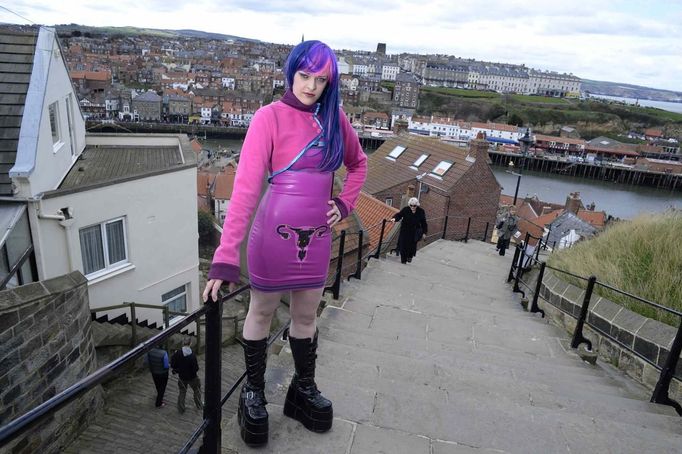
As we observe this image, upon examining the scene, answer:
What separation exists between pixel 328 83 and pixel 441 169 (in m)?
17.9

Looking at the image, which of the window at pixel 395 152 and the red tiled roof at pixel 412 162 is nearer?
the red tiled roof at pixel 412 162

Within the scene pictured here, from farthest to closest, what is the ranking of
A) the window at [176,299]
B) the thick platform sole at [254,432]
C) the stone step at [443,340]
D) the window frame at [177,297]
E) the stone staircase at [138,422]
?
the window at [176,299], the window frame at [177,297], the stone staircase at [138,422], the stone step at [443,340], the thick platform sole at [254,432]

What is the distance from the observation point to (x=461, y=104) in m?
120

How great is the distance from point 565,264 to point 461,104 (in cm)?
12108

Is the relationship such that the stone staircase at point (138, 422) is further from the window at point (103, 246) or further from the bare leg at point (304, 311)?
the bare leg at point (304, 311)

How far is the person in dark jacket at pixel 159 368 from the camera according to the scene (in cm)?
647

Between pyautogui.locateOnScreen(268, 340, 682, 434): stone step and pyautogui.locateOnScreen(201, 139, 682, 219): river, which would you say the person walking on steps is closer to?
pyautogui.locateOnScreen(268, 340, 682, 434): stone step

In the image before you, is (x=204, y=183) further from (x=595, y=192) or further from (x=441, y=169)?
(x=595, y=192)

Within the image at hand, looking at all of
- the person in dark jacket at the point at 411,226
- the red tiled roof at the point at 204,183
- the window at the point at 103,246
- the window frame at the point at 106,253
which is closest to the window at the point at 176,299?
the window frame at the point at 106,253

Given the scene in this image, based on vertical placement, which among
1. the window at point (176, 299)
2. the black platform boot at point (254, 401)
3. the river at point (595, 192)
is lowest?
the river at point (595, 192)

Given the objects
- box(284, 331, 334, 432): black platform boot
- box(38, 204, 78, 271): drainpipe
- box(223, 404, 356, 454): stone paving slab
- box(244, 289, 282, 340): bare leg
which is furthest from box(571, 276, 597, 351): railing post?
box(38, 204, 78, 271): drainpipe

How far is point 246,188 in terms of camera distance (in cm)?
224

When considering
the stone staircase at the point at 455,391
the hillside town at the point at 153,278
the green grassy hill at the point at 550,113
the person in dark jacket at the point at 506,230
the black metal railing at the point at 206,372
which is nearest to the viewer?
the black metal railing at the point at 206,372

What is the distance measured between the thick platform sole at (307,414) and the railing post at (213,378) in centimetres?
52
